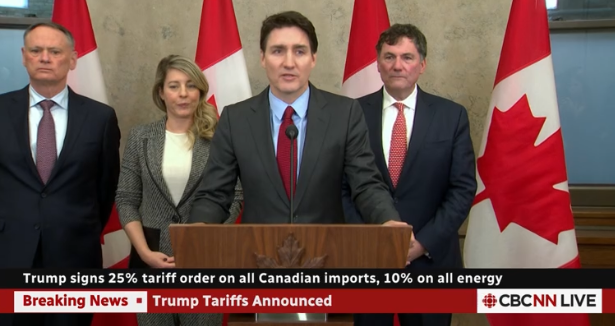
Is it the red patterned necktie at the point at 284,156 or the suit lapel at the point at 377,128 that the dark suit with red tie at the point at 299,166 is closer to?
the red patterned necktie at the point at 284,156

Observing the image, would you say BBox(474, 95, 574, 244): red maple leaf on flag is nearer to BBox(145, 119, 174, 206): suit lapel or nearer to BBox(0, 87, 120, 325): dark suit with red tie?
BBox(145, 119, 174, 206): suit lapel

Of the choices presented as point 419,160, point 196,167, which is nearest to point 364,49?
point 419,160

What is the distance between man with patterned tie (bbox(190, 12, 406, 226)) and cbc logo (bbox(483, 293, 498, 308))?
39 cm

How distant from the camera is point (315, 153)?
2023 mm

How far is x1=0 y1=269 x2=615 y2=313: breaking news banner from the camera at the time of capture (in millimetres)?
1625

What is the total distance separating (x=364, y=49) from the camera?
11.5 ft

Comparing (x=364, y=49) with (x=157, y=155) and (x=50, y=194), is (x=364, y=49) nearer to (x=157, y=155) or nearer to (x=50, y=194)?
(x=157, y=155)

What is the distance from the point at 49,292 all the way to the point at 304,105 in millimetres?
923

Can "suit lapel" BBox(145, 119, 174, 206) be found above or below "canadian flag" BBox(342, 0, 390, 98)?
below

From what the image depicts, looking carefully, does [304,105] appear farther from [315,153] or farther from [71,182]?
[71,182]

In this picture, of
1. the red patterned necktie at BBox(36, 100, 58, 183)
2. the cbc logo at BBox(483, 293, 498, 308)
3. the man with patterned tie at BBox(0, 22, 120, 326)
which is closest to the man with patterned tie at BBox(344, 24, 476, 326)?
the cbc logo at BBox(483, 293, 498, 308)

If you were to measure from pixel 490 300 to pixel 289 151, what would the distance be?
738 millimetres

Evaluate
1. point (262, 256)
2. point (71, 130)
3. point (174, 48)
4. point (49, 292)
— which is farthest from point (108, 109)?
point (262, 256)

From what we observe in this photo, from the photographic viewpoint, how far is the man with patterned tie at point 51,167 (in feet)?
8.82
